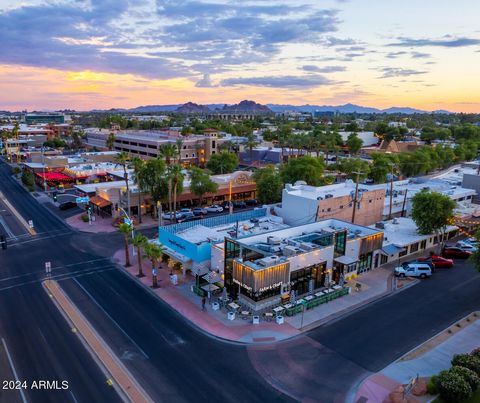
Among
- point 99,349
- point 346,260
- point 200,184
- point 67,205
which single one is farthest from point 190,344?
point 67,205

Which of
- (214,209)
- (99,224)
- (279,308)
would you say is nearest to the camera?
(279,308)

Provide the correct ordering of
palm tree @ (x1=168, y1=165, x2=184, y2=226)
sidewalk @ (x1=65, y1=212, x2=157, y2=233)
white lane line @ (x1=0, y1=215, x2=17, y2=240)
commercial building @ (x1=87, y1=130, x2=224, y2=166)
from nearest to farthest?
white lane line @ (x1=0, y1=215, x2=17, y2=240) → sidewalk @ (x1=65, y1=212, x2=157, y2=233) → palm tree @ (x1=168, y1=165, x2=184, y2=226) → commercial building @ (x1=87, y1=130, x2=224, y2=166)

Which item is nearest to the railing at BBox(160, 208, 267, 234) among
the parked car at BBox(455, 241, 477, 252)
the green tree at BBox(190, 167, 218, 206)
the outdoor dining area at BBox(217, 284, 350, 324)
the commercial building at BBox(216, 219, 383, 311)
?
the commercial building at BBox(216, 219, 383, 311)

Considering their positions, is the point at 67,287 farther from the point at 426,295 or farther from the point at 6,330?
the point at 426,295

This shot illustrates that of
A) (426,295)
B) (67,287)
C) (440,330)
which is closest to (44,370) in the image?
(67,287)

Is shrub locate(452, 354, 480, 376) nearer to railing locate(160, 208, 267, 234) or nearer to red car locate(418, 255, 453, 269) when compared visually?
red car locate(418, 255, 453, 269)

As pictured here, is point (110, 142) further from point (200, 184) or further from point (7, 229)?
point (7, 229)
